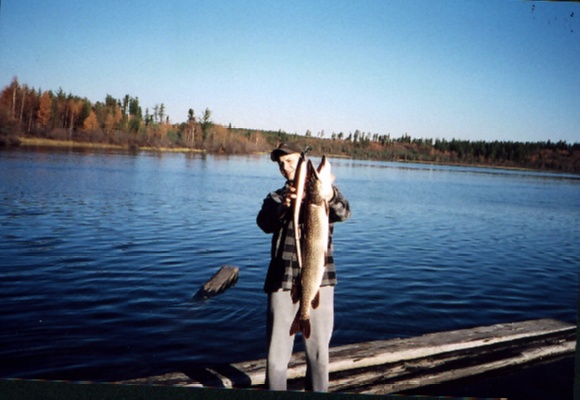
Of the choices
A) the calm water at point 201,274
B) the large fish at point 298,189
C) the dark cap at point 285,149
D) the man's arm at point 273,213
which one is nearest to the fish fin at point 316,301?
the large fish at point 298,189

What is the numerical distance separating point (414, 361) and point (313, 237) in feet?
5.76

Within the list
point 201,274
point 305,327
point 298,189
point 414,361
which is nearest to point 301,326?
point 305,327

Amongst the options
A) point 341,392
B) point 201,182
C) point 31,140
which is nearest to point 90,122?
point 31,140

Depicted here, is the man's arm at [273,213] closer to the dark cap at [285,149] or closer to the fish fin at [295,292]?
the dark cap at [285,149]

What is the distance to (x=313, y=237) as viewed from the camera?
239cm

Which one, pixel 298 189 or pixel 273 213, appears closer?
pixel 298 189

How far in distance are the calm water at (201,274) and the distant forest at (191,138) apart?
6.23 feet

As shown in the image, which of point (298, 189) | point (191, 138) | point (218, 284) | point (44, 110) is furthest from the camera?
point (44, 110)

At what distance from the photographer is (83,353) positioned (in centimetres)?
384

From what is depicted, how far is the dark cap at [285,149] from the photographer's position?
2.49m

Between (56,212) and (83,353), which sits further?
(56,212)

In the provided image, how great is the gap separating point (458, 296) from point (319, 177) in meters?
4.77

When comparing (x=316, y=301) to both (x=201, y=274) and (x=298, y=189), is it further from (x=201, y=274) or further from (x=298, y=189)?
(x=201, y=274)

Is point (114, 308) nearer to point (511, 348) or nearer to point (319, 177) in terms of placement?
point (319, 177)
